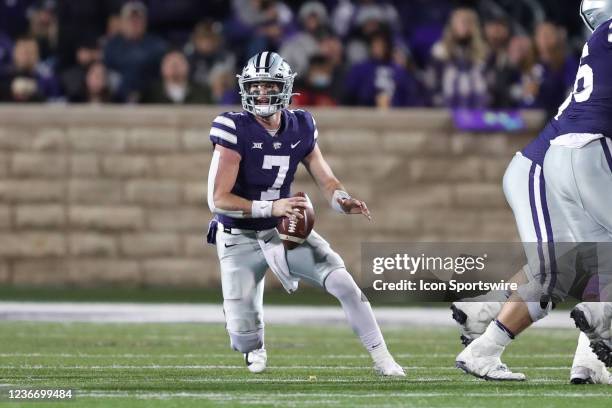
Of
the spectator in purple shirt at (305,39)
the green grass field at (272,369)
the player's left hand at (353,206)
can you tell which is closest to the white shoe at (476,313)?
the green grass field at (272,369)

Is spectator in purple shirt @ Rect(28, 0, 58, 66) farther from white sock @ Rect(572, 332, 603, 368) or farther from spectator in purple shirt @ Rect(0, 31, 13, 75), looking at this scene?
white sock @ Rect(572, 332, 603, 368)

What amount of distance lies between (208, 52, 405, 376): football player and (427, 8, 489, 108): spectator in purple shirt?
20.7 feet

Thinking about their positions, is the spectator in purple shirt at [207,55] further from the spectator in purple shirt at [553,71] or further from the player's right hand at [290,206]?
the player's right hand at [290,206]

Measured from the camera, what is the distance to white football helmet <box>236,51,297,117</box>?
24.2 feet

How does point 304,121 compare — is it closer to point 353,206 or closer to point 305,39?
point 353,206

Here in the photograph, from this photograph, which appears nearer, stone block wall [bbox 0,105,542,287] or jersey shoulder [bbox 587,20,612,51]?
jersey shoulder [bbox 587,20,612,51]

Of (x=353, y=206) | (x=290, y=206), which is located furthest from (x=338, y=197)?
(x=290, y=206)

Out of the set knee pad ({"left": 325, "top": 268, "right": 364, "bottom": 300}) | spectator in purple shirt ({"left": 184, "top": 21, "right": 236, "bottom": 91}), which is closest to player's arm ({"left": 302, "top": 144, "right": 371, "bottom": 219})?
knee pad ({"left": 325, "top": 268, "right": 364, "bottom": 300})

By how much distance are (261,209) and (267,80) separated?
0.68 metres

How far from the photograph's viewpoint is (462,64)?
13664mm

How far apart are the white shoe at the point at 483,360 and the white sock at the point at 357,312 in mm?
606

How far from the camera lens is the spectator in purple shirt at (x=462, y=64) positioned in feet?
44.8
